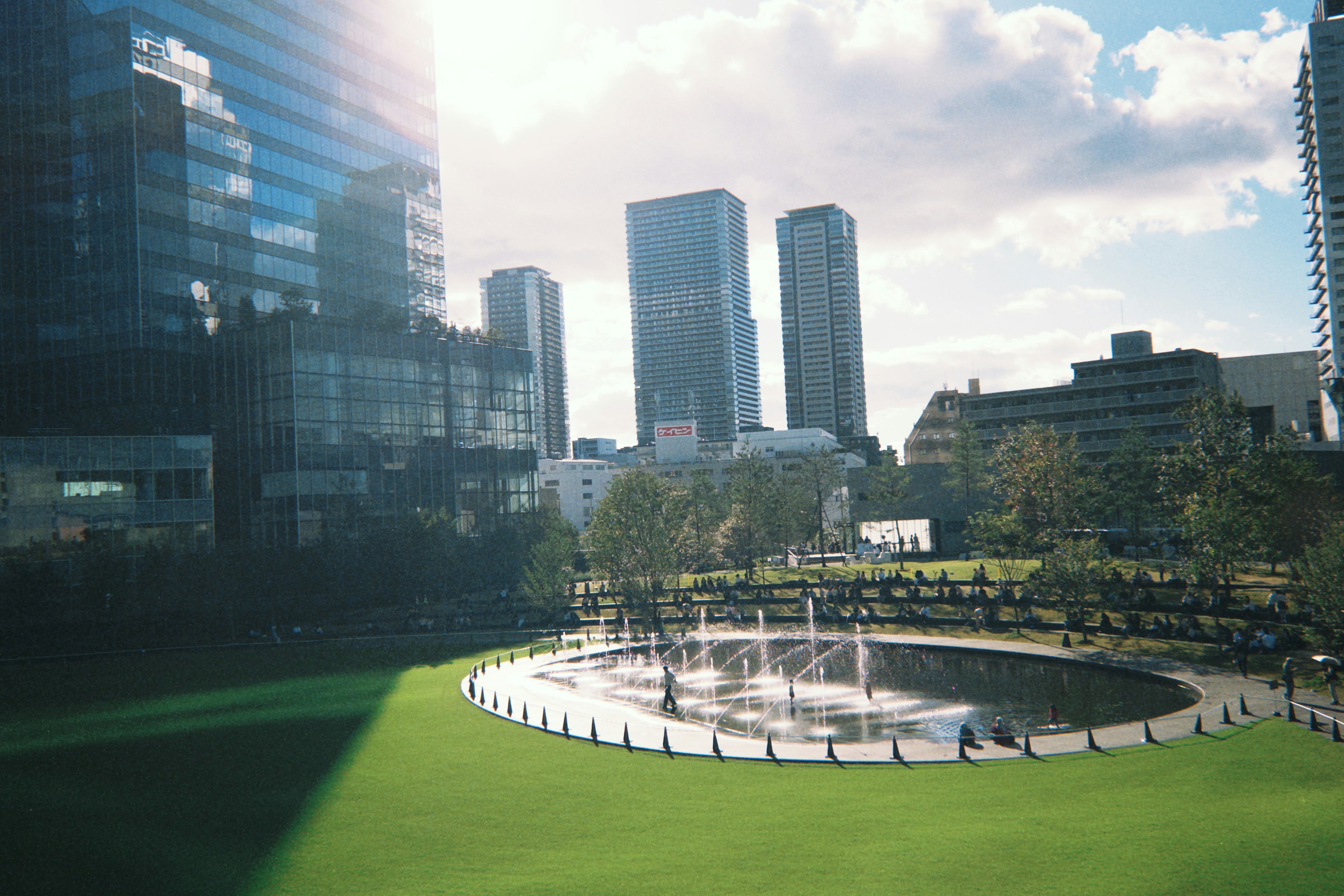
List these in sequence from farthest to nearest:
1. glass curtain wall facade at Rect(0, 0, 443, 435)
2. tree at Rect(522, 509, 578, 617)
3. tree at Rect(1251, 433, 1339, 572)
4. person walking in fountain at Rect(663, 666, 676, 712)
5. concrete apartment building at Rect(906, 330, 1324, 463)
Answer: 1. concrete apartment building at Rect(906, 330, 1324, 463)
2. glass curtain wall facade at Rect(0, 0, 443, 435)
3. tree at Rect(522, 509, 578, 617)
4. tree at Rect(1251, 433, 1339, 572)
5. person walking in fountain at Rect(663, 666, 676, 712)

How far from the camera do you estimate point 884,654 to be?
47.1 meters

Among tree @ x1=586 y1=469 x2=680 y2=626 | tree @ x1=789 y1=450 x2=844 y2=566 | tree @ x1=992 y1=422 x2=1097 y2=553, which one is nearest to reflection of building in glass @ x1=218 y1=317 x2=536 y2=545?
tree @ x1=586 y1=469 x2=680 y2=626

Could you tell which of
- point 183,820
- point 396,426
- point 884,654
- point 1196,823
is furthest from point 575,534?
point 1196,823

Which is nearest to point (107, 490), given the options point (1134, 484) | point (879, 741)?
point (879, 741)

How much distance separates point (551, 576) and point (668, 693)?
29.2 m

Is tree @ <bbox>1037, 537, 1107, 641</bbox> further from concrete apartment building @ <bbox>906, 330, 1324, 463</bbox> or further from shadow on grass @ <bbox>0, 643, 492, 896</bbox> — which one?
concrete apartment building @ <bbox>906, 330, 1324, 463</bbox>

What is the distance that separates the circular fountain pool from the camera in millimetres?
31734

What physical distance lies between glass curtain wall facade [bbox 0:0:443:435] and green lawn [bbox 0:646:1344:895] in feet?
172

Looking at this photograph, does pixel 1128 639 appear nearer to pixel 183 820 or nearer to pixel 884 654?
pixel 884 654

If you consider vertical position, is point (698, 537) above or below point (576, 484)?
below

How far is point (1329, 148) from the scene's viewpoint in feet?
543

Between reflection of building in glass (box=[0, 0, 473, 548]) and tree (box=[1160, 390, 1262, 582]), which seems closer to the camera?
tree (box=[1160, 390, 1262, 582])

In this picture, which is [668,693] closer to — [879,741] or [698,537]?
[879,741]

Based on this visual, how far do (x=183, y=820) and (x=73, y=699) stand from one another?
81.9 ft
